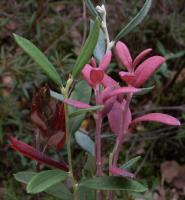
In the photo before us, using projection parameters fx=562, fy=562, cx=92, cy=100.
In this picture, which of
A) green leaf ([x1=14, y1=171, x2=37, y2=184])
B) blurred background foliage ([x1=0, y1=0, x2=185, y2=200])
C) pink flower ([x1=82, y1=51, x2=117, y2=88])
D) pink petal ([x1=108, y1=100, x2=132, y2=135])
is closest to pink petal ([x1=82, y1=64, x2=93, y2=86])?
pink flower ([x1=82, y1=51, x2=117, y2=88])

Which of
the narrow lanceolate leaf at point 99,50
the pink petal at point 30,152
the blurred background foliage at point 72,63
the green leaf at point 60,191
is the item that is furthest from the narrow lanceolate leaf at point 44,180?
the blurred background foliage at point 72,63

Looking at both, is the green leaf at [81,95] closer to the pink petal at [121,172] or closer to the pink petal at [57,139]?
the pink petal at [57,139]

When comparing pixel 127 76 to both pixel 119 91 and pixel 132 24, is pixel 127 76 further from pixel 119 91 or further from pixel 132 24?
pixel 132 24

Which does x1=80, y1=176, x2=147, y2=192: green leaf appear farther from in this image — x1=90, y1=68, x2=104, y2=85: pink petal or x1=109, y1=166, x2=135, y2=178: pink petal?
x1=90, y1=68, x2=104, y2=85: pink petal

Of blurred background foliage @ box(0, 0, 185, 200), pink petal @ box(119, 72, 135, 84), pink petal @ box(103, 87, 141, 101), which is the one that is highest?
pink petal @ box(119, 72, 135, 84)

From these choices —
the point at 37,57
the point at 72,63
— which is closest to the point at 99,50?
the point at 37,57

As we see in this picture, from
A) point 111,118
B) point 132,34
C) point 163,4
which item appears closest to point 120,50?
point 111,118
